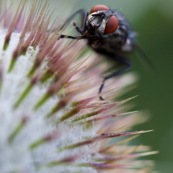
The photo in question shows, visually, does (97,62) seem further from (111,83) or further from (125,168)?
(125,168)

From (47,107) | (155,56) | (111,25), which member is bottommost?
(155,56)

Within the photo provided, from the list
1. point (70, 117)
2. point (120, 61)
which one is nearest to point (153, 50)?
point (120, 61)

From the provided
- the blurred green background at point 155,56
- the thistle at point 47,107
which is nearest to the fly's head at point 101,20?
the thistle at point 47,107

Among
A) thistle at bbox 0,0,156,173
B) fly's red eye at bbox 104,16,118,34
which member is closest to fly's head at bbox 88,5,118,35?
fly's red eye at bbox 104,16,118,34

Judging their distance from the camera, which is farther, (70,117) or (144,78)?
(144,78)

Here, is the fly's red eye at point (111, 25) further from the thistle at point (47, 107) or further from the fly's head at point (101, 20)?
the thistle at point (47, 107)

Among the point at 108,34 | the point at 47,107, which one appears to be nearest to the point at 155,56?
the point at 108,34

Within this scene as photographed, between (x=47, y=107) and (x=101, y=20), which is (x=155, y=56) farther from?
(x=47, y=107)
